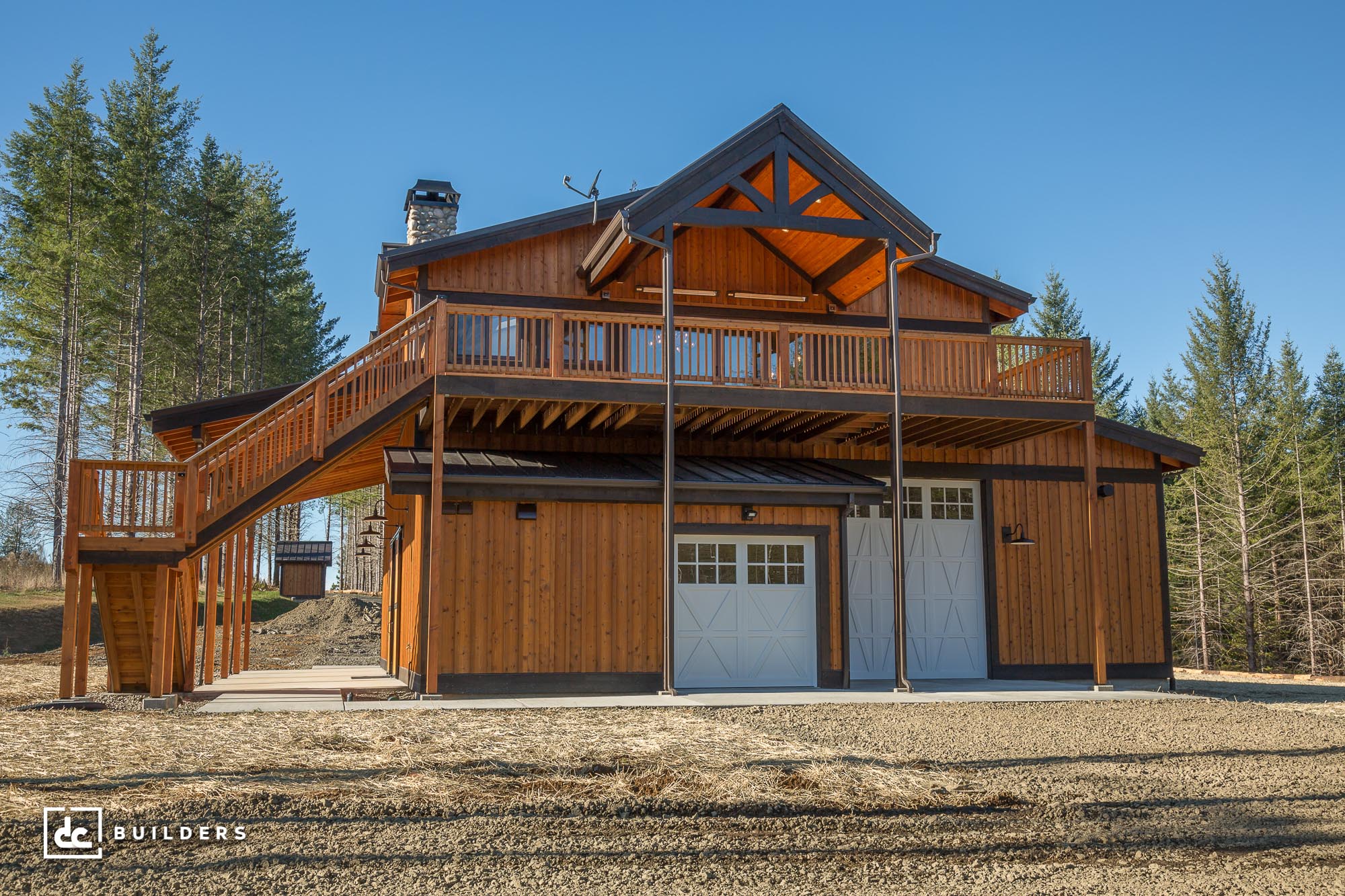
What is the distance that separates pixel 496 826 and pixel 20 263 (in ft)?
105

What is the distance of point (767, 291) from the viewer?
55.9ft

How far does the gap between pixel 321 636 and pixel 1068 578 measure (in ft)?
69.7

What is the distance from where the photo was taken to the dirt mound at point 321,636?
21938 millimetres

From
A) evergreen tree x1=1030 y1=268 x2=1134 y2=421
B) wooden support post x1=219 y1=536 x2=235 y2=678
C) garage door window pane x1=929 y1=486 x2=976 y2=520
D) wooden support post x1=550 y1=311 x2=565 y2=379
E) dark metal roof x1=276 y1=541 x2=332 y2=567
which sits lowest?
wooden support post x1=219 y1=536 x2=235 y2=678

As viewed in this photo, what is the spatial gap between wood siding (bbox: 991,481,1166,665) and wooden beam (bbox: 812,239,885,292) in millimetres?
4146

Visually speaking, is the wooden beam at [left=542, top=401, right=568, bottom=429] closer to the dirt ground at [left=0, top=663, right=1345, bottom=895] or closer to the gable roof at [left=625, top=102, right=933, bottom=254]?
the gable roof at [left=625, top=102, right=933, bottom=254]

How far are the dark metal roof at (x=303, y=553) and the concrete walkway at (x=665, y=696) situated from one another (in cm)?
2281

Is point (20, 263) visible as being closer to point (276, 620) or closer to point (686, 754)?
point (276, 620)

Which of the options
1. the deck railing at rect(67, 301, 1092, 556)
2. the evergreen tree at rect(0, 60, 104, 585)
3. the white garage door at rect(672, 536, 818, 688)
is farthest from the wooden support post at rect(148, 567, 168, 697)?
the evergreen tree at rect(0, 60, 104, 585)

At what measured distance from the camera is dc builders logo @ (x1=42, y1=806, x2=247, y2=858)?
553 cm

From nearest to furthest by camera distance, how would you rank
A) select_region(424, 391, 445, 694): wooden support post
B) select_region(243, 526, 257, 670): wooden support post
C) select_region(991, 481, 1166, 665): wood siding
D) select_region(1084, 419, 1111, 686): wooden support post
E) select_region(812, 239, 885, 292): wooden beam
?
select_region(424, 391, 445, 694): wooden support post < select_region(1084, 419, 1111, 686): wooden support post < select_region(812, 239, 885, 292): wooden beam < select_region(991, 481, 1166, 665): wood siding < select_region(243, 526, 257, 670): wooden support post

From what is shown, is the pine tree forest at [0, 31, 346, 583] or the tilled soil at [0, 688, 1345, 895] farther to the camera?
the pine tree forest at [0, 31, 346, 583]

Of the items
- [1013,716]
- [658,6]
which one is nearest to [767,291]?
[658,6]

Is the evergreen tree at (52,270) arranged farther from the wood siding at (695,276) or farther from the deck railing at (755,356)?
the deck railing at (755,356)
